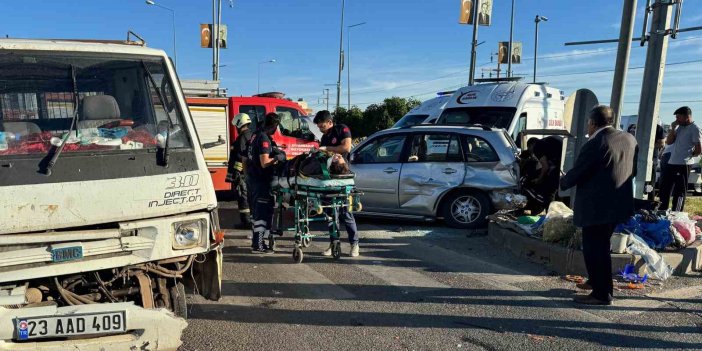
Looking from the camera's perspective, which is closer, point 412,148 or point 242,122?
point 242,122

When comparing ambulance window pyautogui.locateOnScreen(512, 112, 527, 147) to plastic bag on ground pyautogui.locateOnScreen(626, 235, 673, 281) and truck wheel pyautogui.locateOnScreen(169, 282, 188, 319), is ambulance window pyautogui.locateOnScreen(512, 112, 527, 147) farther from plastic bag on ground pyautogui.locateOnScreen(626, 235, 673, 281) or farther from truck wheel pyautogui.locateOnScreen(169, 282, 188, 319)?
truck wheel pyautogui.locateOnScreen(169, 282, 188, 319)

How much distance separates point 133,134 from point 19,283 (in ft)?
4.17

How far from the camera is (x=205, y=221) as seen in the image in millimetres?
3715

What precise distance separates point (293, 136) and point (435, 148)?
157 inches

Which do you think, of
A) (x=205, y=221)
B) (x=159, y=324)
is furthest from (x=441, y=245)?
(x=159, y=324)

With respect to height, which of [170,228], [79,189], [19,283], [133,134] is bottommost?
[19,283]

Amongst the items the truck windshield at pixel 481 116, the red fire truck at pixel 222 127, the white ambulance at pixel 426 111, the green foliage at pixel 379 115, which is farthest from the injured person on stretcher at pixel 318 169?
the green foliage at pixel 379 115

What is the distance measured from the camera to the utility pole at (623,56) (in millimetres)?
7434

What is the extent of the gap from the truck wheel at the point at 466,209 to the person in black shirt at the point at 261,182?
3.06 metres

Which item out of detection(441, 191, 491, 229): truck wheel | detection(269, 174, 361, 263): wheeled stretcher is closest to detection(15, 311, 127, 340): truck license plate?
detection(269, 174, 361, 263): wheeled stretcher

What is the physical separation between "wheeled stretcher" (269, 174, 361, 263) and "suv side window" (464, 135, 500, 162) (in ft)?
8.41

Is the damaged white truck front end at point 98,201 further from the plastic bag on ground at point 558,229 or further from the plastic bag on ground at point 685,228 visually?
the plastic bag on ground at point 685,228

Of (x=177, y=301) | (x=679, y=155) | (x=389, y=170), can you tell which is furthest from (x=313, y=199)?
(x=679, y=155)

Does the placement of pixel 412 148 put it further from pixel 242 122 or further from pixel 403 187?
pixel 242 122
